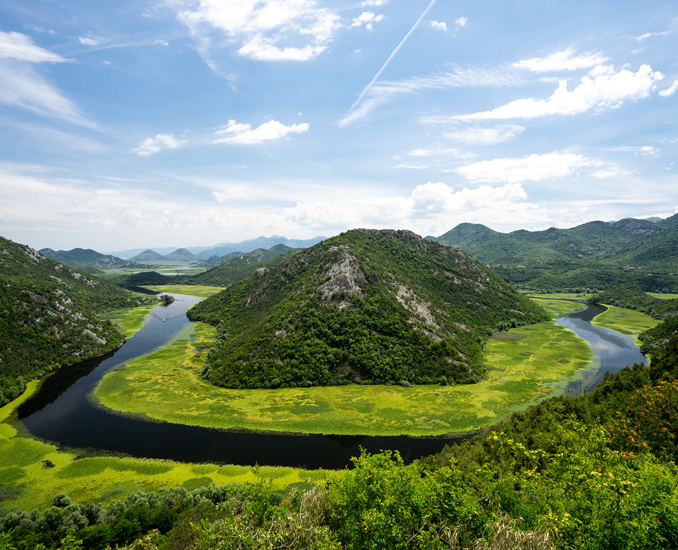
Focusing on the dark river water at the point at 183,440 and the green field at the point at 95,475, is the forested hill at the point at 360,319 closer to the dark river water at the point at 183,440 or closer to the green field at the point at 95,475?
the dark river water at the point at 183,440

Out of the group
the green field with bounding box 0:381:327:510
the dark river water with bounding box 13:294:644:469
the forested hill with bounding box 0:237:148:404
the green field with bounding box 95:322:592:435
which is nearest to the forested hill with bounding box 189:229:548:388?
the green field with bounding box 95:322:592:435

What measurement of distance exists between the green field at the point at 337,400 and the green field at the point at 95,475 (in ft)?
49.1

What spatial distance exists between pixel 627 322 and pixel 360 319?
173m

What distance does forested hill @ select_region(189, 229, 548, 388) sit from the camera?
97.4 m

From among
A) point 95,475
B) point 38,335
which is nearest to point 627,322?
point 95,475

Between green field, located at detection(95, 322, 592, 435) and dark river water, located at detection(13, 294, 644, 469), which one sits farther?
green field, located at detection(95, 322, 592, 435)

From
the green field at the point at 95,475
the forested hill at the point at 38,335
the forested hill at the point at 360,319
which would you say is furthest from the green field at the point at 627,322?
the forested hill at the point at 38,335

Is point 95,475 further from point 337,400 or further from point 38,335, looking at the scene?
point 38,335

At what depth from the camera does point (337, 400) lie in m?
84.0

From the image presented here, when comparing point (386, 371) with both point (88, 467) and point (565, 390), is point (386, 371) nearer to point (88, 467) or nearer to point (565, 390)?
point (565, 390)

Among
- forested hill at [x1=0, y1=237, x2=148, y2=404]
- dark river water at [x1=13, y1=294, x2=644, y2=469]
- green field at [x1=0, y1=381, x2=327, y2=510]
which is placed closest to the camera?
green field at [x1=0, y1=381, x2=327, y2=510]

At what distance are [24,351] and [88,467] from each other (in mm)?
74311

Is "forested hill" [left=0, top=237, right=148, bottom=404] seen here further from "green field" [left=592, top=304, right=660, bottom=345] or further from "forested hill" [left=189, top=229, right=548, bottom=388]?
"green field" [left=592, top=304, right=660, bottom=345]

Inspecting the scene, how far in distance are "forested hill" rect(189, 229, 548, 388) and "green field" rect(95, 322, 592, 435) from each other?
226 inches
